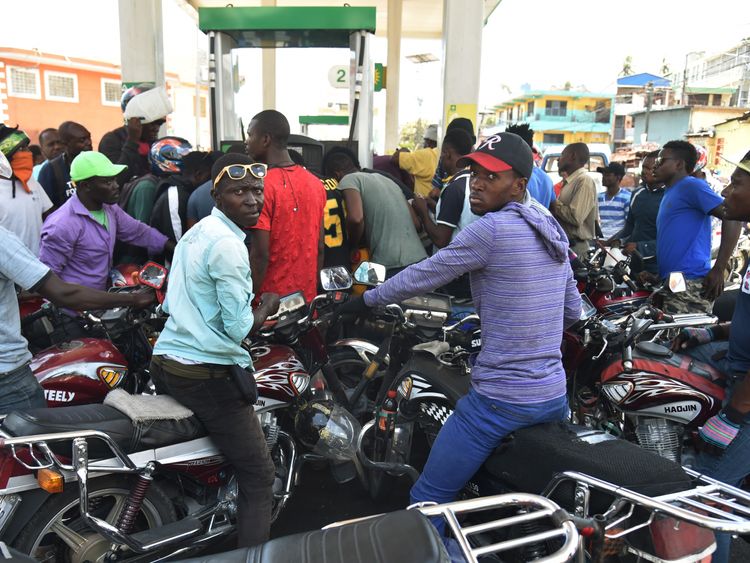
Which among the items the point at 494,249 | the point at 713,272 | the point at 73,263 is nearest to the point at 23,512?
the point at 73,263

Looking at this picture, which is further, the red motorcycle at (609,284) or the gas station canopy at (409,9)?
the gas station canopy at (409,9)

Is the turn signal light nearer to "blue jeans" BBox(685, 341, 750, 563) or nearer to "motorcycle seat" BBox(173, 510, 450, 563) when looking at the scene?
"motorcycle seat" BBox(173, 510, 450, 563)

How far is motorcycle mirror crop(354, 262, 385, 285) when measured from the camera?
2.89 meters

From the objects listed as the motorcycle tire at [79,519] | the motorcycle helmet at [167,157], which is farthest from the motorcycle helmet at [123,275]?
the motorcycle tire at [79,519]

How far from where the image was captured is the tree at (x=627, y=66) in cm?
8006

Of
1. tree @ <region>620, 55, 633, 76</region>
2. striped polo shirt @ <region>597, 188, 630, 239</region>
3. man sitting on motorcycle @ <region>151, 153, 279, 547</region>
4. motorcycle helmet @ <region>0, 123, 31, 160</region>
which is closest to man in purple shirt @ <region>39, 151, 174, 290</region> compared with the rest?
motorcycle helmet @ <region>0, 123, 31, 160</region>

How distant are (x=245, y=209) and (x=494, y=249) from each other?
109 centimetres

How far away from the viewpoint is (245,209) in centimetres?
267

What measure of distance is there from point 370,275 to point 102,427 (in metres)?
1.30

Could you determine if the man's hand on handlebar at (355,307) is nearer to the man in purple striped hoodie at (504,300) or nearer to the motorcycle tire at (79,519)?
the man in purple striped hoodie at (504,300)

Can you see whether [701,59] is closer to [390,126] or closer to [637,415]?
[390,126]

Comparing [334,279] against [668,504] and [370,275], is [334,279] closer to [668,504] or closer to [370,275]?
[370,275]

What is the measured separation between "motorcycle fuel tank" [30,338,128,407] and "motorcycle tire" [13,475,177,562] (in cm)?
67

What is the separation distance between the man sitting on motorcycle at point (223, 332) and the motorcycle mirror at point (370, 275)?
1.35 feet
